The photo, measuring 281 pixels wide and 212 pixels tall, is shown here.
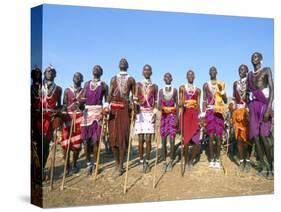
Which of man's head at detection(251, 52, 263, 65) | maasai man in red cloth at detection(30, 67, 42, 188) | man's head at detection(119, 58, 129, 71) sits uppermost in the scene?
man's head at detection(251, 52, 263, 65)

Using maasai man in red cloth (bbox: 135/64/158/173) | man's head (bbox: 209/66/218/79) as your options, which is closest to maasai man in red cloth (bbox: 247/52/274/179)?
man's head (bbox: 209/66/218/79)

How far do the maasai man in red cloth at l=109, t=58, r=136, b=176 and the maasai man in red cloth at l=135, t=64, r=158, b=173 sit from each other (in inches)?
7.0

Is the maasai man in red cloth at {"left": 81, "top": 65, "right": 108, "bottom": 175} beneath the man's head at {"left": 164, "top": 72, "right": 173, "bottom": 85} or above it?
beneath

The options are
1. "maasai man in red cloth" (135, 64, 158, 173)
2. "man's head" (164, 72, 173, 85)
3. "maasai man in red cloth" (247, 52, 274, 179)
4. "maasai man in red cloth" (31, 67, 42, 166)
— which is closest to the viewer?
"maasai man in red cloth" (31, 67, 42, 166)

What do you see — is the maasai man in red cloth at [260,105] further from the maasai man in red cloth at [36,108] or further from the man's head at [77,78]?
the maasai man in red cloth at [36,108]

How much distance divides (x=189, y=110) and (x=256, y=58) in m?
1.60

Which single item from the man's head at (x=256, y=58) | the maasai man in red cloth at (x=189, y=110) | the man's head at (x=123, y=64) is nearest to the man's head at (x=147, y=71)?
the man's head at (x=123, y=64)

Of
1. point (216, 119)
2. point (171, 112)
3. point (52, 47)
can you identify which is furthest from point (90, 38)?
point (216, 119)

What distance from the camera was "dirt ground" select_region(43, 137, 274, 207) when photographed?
1168 centimetres

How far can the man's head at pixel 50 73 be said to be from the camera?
11477 millimetres

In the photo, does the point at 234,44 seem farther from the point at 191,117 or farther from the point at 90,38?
the point at 90,38

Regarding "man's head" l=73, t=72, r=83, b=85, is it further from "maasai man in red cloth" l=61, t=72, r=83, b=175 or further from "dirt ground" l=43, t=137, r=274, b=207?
"dirt ground" l=43, t=137, r=274, b=207

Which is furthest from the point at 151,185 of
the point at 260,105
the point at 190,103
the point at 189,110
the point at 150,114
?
the point at 260,105

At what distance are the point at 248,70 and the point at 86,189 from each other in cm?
366
